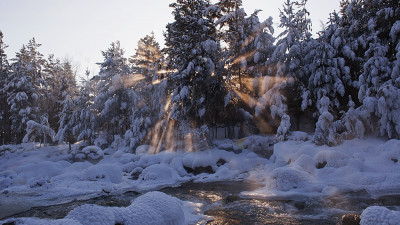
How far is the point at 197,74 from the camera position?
782 inches

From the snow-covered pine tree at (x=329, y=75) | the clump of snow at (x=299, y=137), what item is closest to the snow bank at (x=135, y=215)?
the clump of snow at (x=299, y=137)

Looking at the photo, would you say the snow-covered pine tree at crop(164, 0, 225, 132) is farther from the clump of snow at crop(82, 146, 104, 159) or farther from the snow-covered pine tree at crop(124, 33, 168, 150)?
the clump of snow at crop(82, 146, 104, 159)

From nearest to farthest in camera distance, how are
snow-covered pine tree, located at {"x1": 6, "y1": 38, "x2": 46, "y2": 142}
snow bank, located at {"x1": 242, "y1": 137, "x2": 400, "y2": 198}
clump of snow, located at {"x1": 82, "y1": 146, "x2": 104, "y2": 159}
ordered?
snow bank, located at {"x1": 242, "y1": 137, "x2": 400, "y2": 198} → clump of snow, located at {"x1": 82, "y1": 146, "x2": 104, "y2": 159} → snow-covered pine tree, located at {"x1": 6, "y1": 38, "x2": 46, "y2": 142}

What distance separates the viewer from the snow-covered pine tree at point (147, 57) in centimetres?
2754

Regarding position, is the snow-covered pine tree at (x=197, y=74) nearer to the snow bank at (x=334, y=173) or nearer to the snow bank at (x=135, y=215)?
the snow bank at (x=334, y=173)

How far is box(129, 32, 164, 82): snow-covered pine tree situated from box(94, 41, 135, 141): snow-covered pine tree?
1.71 metres

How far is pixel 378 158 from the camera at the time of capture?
11.2 m

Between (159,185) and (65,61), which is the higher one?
(65,61)

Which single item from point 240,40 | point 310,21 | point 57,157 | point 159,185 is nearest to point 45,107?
point 57,157

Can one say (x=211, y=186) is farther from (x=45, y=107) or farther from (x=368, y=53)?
(x=45, y=107)

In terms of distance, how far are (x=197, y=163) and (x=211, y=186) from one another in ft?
11.5

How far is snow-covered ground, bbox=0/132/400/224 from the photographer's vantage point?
8.60 metres

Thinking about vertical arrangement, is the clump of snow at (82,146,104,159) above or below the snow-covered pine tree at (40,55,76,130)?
below

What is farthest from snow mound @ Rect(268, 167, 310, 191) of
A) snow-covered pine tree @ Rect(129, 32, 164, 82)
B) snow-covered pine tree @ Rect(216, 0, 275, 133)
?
snow-covered pine tree @ Rect(129, 32, 164, 82)
